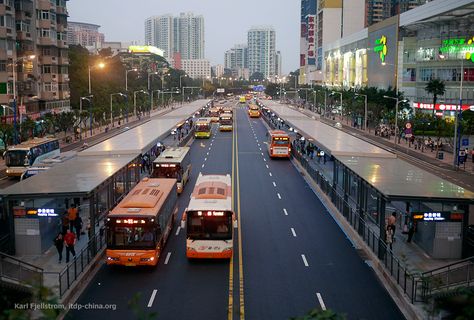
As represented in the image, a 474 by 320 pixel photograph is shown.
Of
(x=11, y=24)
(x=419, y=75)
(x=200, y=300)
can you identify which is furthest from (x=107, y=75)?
(x=200, y=300)

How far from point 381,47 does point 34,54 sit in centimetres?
6929

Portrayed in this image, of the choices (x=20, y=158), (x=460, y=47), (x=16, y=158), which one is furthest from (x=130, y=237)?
(x=460, y=47)

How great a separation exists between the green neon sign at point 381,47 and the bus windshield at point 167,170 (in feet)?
283

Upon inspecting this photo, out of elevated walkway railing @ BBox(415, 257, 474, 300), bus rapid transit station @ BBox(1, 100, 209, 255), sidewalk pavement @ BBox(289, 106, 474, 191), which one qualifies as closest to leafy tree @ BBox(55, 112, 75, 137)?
sidewalk pavement @ BBox(289, 106, 474, 191)

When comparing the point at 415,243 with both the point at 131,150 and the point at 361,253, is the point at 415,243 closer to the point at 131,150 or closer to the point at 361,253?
the point at 361,253

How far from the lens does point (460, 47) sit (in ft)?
292

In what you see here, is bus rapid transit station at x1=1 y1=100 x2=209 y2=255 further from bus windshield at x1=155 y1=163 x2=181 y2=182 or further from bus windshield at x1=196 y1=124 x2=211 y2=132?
bus windshield at x1=196 y1=124 x2=211 y2=132

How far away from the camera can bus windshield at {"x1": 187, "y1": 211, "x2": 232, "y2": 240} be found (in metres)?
22.9

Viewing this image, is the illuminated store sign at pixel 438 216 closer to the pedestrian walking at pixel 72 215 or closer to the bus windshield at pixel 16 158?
the pedestrian walking at pixel 72 215

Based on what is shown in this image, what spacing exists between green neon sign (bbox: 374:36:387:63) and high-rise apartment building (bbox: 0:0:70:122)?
62.1m

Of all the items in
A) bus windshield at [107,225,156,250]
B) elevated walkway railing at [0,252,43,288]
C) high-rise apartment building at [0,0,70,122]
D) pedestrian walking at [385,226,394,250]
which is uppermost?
high-rise apartment building at [0,0,70,122]

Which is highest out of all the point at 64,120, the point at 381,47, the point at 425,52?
the point at 381,47

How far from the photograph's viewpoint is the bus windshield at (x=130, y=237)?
2186 cm

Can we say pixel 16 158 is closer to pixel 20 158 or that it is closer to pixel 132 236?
pixel 20 158
